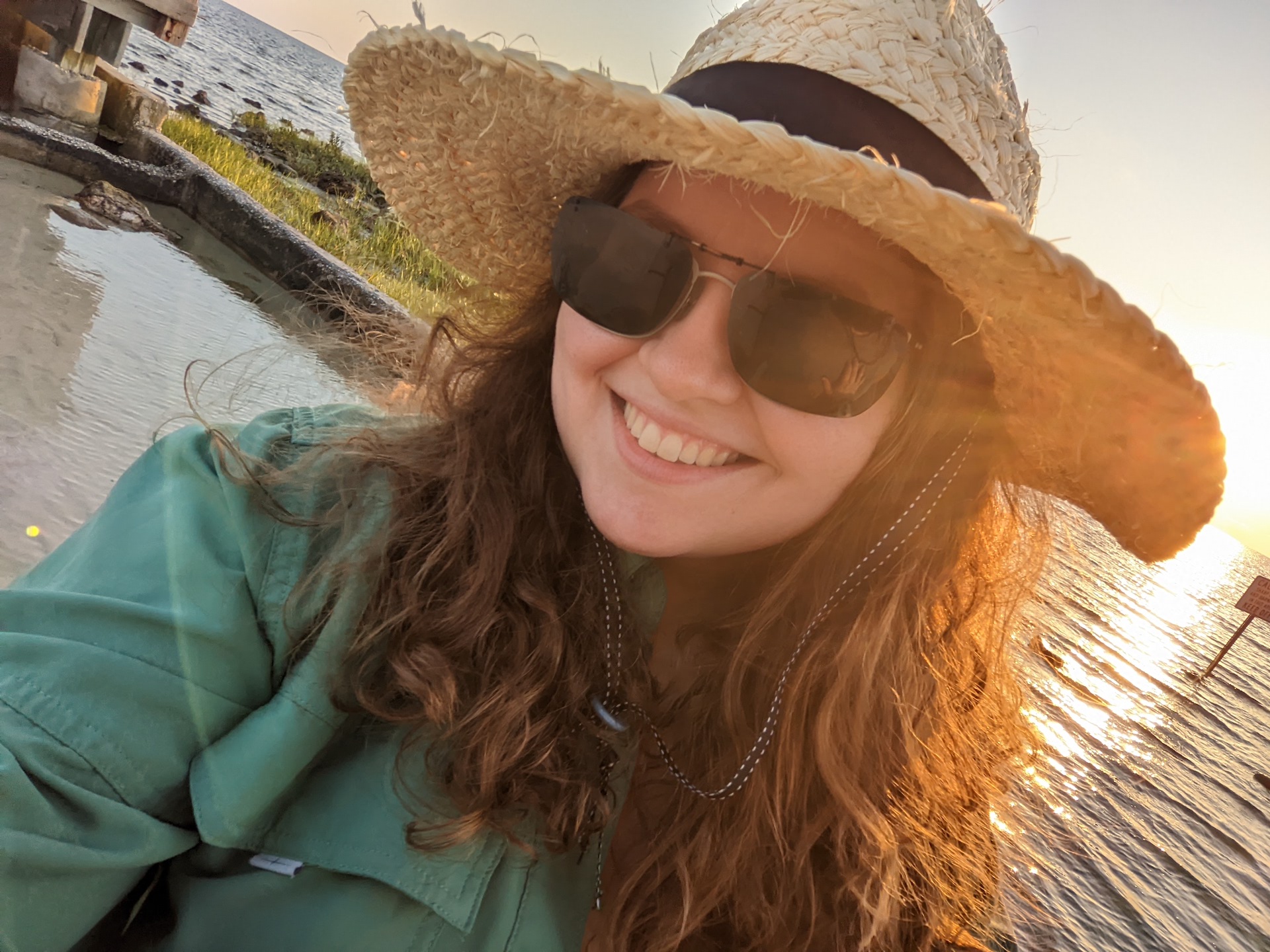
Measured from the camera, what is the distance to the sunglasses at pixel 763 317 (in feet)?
3.45

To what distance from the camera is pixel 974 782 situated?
1562 millimetres

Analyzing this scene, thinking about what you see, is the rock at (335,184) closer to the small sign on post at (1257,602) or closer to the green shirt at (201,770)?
the green shirt at (201,770)

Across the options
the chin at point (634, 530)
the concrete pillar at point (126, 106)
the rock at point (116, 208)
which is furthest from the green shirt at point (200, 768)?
the concrete pillar at point (126, 106)

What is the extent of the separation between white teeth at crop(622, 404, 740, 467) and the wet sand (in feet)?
2.78

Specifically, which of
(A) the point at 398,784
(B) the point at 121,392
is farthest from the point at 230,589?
(B) the point at 121,392

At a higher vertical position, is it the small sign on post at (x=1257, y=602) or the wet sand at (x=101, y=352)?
the small sign on post at (x=1257, y=602)

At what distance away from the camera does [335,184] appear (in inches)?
471

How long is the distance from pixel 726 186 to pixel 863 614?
2.49 ft

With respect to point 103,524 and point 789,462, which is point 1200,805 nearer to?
point 789,462

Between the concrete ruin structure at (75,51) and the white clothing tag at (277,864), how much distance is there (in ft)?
23.4

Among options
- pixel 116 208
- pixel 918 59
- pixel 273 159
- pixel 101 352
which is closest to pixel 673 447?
pixel 918 59

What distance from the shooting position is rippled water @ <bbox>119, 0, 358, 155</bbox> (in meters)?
19.0

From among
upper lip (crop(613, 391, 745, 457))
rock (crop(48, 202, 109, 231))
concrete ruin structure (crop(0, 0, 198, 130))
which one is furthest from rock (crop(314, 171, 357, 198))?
upper lip (crop(613, 391, 745, 457))

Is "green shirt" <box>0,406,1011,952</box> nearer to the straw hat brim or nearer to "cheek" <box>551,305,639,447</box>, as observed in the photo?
"cheek" <box>551,305,639,447</box>
